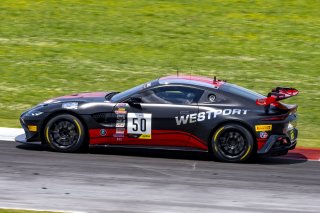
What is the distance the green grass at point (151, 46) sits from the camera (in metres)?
19.8

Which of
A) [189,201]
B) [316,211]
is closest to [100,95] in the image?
[189,201]

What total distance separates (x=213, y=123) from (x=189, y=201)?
2.71 meters

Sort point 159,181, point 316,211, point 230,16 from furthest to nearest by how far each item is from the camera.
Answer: point 230,16
point 159,181
point 316,211

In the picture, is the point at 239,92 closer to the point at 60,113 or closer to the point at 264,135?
the point at 264,135

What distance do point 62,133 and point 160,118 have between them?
1684 millimetres

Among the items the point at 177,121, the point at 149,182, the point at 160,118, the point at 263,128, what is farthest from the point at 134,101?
the point at 263,128

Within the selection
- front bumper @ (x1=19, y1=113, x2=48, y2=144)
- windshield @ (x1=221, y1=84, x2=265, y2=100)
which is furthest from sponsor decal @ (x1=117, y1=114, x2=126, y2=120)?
windshield @ (x1=221, y1=84, x2=265, y2=100)

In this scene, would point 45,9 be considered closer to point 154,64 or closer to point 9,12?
point 9,12

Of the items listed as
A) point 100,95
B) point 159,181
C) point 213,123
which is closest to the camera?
point 159,181

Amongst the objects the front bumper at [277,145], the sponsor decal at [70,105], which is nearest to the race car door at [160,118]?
the sponsor decal at [70,105]

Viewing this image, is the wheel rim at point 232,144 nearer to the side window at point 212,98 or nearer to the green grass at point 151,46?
the side window at point 212,98

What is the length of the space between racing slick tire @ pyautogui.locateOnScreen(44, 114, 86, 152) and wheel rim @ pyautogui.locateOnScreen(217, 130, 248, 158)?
2.31 m

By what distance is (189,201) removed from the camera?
1042 cm

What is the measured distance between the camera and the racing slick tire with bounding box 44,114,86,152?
13.2m
